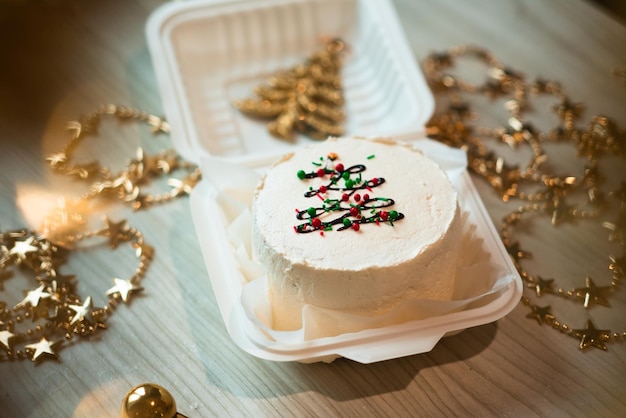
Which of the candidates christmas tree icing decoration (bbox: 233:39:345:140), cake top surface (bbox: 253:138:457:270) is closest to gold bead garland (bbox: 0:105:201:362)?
christmas tree icing decoration (bbox: 233:39:345:140)

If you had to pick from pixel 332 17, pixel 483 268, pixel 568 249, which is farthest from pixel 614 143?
pixel 332 17

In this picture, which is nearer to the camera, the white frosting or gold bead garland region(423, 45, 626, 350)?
the white frosting

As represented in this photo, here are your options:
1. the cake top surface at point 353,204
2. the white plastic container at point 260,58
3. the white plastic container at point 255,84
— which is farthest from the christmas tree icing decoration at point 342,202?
the white plastic container at point 260,58

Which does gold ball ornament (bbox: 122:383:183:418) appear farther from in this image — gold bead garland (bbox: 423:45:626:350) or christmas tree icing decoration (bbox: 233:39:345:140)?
christmas tree icing decoration (bbox: 233:39:345:140)

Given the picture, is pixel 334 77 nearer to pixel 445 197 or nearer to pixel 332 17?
pixel 332 17

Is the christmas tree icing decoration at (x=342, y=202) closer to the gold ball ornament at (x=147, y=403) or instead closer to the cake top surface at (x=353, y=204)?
the cake top surface at (x=353, y=204)
